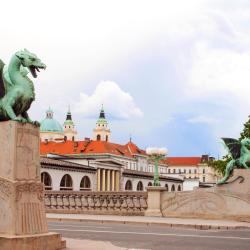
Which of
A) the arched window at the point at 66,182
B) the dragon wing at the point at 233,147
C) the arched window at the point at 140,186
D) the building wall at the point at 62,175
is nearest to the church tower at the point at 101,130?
the arched window at the point at 140,186

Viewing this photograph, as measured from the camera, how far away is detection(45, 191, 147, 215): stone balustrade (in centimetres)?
2634

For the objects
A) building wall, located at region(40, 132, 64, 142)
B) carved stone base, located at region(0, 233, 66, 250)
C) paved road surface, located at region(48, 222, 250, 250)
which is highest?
building wall, located at region(40, 132, 64, 142)

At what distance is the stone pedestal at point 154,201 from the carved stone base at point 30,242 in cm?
1498

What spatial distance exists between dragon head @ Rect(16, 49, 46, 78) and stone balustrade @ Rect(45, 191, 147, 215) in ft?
52.5

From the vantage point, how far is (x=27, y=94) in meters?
10.3

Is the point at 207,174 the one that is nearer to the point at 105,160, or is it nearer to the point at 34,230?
the point at 105,160

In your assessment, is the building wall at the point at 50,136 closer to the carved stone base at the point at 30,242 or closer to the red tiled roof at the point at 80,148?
the red tiled roof at the point at 80,148

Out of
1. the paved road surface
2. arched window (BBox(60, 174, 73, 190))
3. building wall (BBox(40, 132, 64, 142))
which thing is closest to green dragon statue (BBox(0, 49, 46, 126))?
the paved road surface

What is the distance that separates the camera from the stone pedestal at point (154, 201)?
2489 cm

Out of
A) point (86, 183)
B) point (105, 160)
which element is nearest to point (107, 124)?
point (105, 160)

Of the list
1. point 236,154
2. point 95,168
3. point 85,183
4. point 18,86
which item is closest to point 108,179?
point 95,168

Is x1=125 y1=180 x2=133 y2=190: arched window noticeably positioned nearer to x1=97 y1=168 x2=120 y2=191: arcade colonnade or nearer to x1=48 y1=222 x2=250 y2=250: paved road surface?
x1=97 y1=168 x2=120 y2=191: arcade colonnade

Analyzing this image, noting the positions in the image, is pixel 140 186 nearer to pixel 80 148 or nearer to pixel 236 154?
pixel 80 148

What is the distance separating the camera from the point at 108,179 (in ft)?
316
